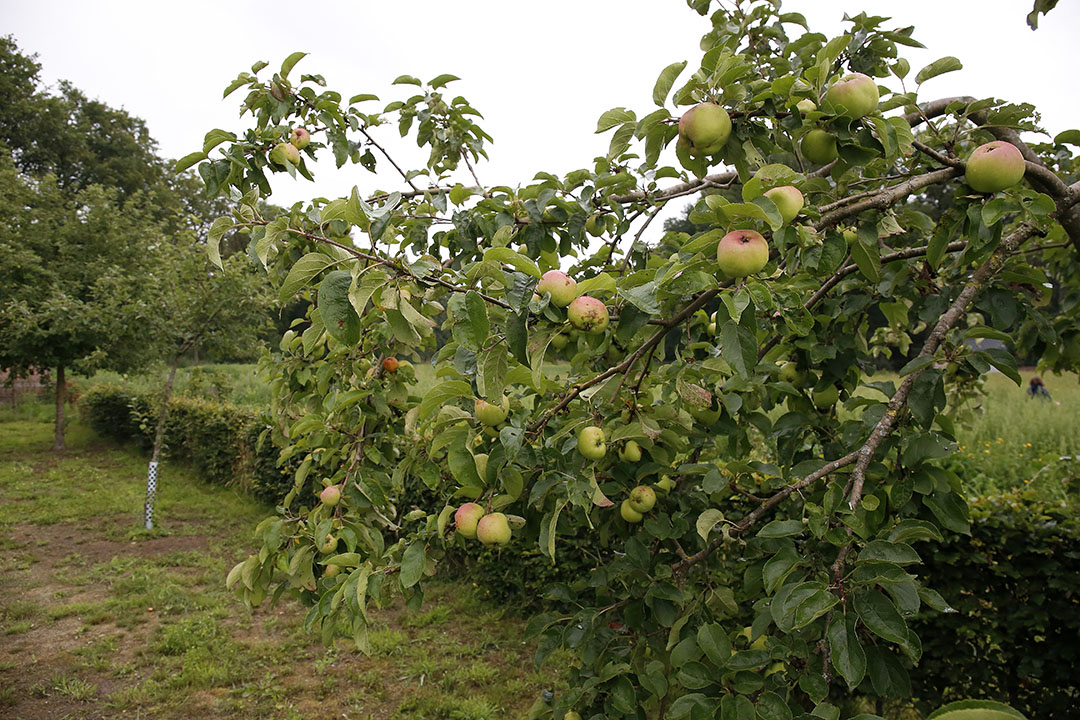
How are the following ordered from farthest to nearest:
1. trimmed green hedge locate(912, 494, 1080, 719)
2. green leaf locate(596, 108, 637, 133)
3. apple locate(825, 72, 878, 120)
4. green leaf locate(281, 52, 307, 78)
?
trimmed green hedge locate(912, 494, 1080, 719) < green leaf locate(281, 52, 307, 78) < green leaf locate(596, 108, 637, 133) < apple locate(825, 72, 878, 120)

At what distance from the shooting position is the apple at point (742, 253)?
0.98m

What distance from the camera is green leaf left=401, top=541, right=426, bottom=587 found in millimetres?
1446

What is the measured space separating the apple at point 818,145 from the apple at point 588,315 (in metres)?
0.51

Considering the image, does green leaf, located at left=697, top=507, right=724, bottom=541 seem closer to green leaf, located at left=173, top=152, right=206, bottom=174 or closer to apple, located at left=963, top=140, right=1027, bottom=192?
apple, located at left=963, top=140, right=1027, bottom=192

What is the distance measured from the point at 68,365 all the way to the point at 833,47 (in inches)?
503

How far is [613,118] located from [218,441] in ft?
30.6

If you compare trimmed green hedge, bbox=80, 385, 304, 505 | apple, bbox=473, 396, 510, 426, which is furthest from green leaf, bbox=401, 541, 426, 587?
trimmed green hedge, bbox=80, 385, 304, 505

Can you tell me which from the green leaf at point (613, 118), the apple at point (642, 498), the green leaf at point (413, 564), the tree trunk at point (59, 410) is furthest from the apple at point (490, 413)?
the tree trunk at point (59, 410)

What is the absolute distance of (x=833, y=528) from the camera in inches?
53.7

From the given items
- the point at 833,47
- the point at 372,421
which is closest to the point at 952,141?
the point at 833,47

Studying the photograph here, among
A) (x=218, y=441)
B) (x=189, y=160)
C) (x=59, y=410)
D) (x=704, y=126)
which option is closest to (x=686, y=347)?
(x=704, y=126)

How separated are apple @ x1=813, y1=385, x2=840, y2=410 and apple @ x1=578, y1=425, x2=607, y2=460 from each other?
38.0 inches

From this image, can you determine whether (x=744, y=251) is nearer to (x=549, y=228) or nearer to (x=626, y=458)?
(x=626, y=458)

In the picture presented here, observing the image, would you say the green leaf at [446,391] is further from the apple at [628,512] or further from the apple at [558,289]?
the apple at [628,512]
